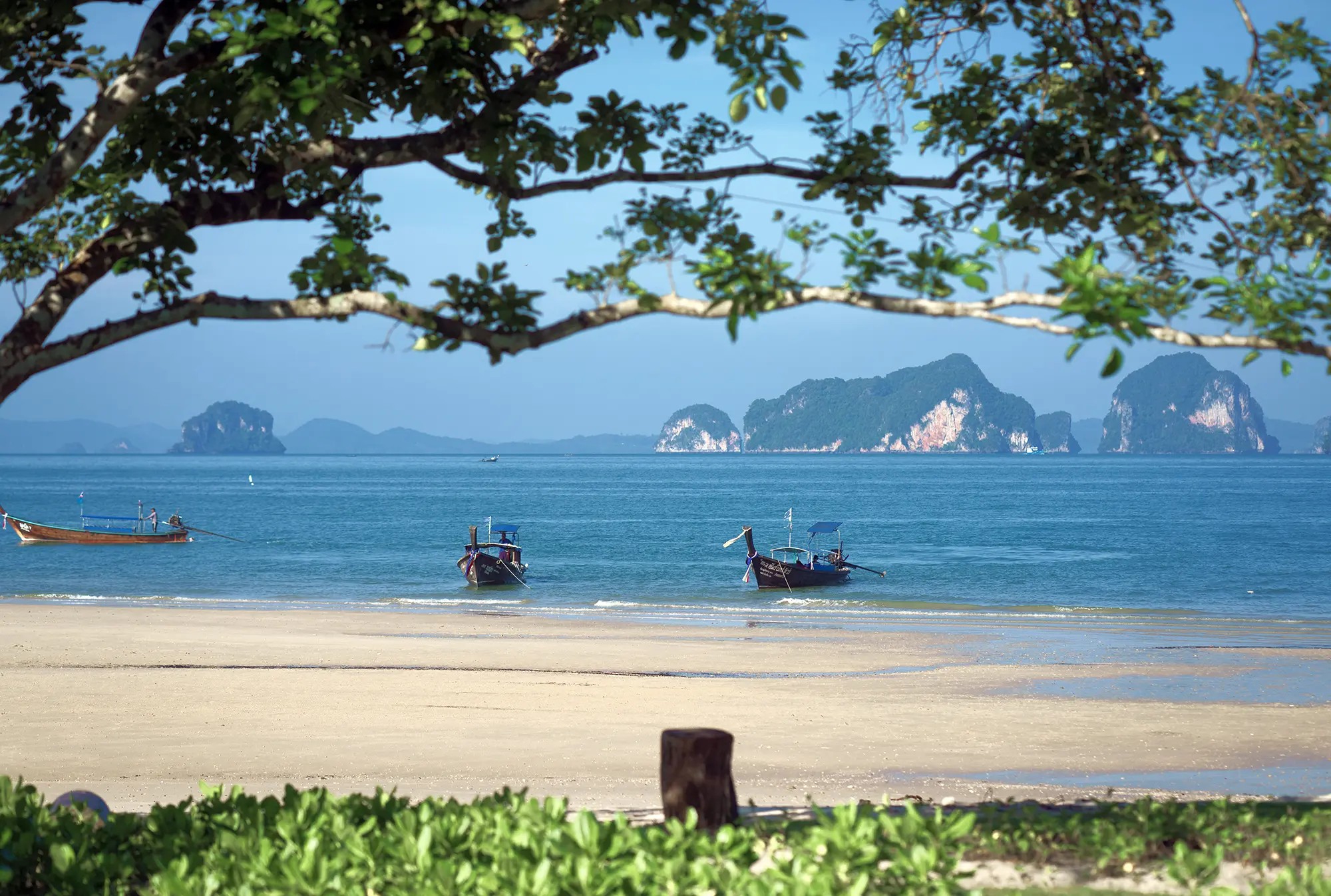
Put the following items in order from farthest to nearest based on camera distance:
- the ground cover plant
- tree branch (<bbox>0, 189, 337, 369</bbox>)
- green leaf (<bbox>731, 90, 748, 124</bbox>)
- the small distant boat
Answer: the small distant boat, tree branch (<bbox>0, 189, 337, 369</bbox>), green leaf (<bbox>731, 90, 748, 124</bbox>), the ground cover plant

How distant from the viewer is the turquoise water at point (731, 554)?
127 ft

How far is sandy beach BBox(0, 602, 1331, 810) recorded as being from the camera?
12.6 meters

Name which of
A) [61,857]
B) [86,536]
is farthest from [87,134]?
[86,536]

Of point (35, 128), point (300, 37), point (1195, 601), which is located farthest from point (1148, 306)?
point (1195, 601)

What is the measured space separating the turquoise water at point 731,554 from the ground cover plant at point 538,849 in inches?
858

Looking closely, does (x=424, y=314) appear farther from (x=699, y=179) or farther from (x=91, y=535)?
(x=91, y=535)

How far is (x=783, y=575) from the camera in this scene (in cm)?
4119

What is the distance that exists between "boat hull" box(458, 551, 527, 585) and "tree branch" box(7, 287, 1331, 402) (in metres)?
36.3

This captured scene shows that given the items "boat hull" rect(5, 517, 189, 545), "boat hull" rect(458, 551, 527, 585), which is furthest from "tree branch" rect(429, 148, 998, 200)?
"boat hull" rect(5, 517, 189, 545)

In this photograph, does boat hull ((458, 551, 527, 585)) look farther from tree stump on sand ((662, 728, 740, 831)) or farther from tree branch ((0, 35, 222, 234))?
tree branch ((0, 35, 222, 234))

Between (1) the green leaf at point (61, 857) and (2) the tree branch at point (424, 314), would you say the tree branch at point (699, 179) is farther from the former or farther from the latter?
(1) the green leaf at point (61, 857)

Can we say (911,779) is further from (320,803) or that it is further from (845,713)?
(320,803)

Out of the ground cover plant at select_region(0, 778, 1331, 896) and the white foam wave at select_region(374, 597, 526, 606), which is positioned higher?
the ground cover plant at select_region(0, 778, 1331, 896)

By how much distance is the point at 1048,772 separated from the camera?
1311cm
